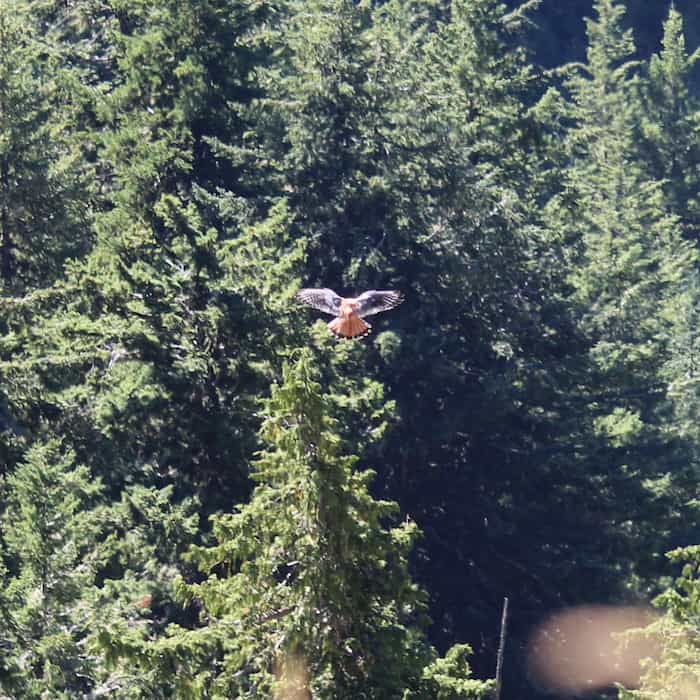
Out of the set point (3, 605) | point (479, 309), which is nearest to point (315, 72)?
point (479, 309)

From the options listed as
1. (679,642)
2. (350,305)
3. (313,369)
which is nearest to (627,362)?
(313,369)

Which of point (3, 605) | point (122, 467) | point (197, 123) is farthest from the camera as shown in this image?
point (197, 123)

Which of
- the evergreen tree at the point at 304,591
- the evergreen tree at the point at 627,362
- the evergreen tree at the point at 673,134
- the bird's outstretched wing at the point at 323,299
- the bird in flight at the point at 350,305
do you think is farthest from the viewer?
the evergreen tree at the point at 673,134

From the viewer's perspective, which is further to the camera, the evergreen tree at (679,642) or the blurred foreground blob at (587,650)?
the blurred foreground blob at (587,650)

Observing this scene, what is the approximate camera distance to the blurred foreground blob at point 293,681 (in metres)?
11.7

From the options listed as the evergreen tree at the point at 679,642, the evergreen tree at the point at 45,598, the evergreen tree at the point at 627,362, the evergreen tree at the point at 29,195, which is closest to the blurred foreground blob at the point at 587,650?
the evergreen tree at the point at 627,362

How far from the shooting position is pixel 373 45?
27.6 m

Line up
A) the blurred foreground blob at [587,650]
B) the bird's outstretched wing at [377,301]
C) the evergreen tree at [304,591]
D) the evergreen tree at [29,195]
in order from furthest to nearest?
the blurred foreground blob at [587,650] < the evergreen tree at [29,195] < the bird's outstretched wing at [377,301] < the evergreen tree at [304,591]

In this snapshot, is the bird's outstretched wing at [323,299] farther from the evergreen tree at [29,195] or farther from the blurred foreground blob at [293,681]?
the evergreen tree at [29,195]

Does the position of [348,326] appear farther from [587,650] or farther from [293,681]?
[587,650]

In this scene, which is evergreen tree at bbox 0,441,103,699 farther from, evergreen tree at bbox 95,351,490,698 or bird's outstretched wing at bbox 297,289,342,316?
bird's outstretched wing at bbox 297,289,342,316

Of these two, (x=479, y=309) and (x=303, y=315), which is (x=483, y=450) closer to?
(x=479, y=309)

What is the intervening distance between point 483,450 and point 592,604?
333cm

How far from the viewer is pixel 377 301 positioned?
14945 mm
